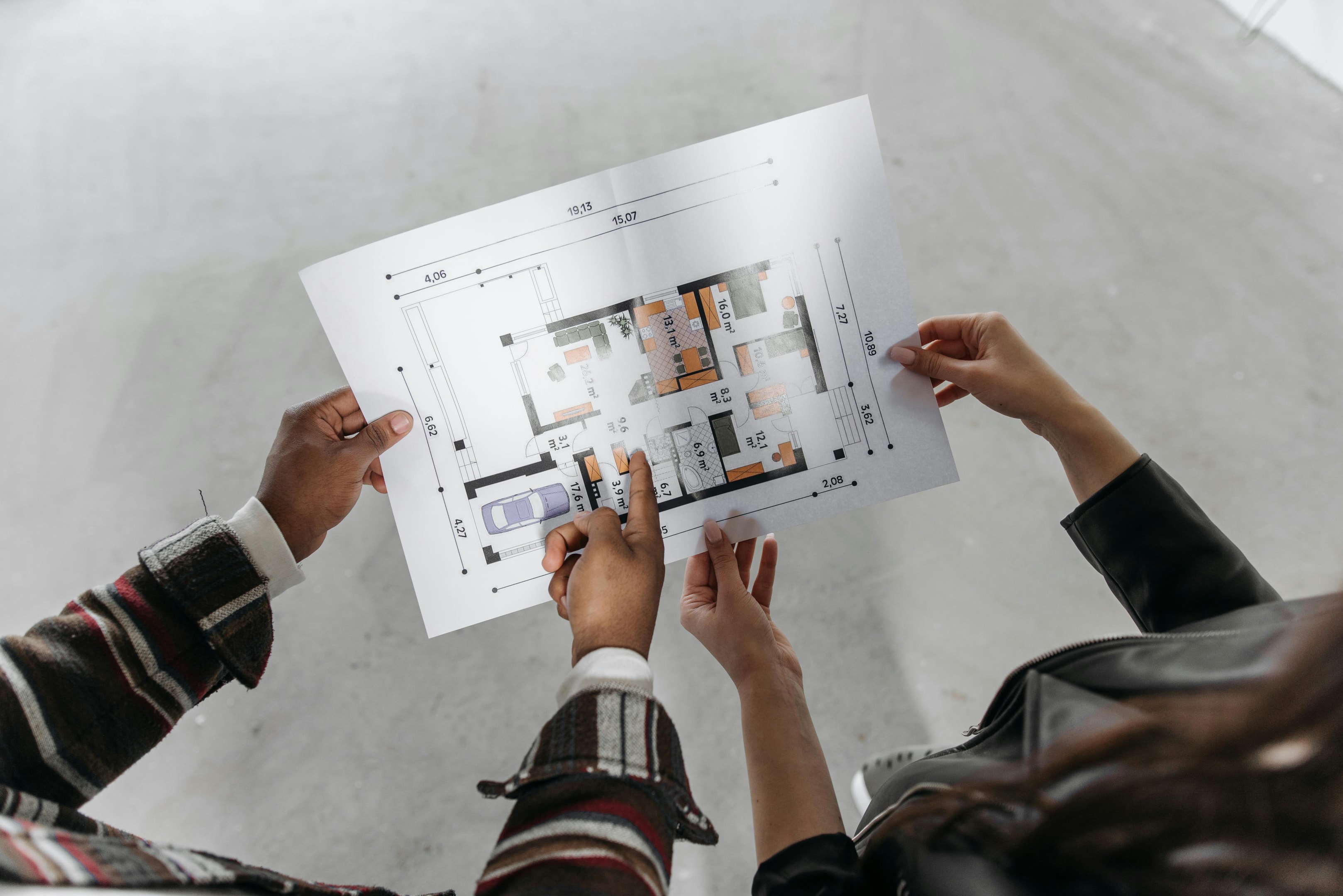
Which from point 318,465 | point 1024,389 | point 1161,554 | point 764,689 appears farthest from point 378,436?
point 1161,554

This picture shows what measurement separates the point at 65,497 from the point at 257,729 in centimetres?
Result: 49

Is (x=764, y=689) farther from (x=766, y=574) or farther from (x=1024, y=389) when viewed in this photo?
(x=1024, y=389)

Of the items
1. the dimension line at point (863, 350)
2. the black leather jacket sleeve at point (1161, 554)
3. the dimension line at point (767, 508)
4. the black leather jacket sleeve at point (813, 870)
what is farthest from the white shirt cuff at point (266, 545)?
the black leather jacket sleeve at point (1161, 554)

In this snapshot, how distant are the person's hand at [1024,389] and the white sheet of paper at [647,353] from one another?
0.04m

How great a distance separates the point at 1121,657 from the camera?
54 cm

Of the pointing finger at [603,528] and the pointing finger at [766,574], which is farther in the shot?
the pointing finger at [766,574]

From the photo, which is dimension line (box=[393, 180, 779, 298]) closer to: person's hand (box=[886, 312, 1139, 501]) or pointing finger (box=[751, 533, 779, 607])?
person's hand (box=[886, 312, 1139, 501])

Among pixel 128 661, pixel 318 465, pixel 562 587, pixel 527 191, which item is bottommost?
pixel 562 587

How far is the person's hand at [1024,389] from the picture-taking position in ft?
2.35

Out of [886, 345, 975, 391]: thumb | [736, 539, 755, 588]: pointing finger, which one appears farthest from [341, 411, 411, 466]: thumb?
[886, 345, 975, 391]: thumb

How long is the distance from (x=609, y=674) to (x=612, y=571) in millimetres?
119

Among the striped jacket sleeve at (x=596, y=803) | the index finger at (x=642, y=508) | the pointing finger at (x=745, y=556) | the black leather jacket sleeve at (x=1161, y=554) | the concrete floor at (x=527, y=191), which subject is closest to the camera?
the striped jacket sleeve at (x=596, y=803)

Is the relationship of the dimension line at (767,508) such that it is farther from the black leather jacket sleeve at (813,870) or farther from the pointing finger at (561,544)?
the black leather jacket sleeve at (813,870)

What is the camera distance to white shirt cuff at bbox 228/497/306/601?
696 mm
